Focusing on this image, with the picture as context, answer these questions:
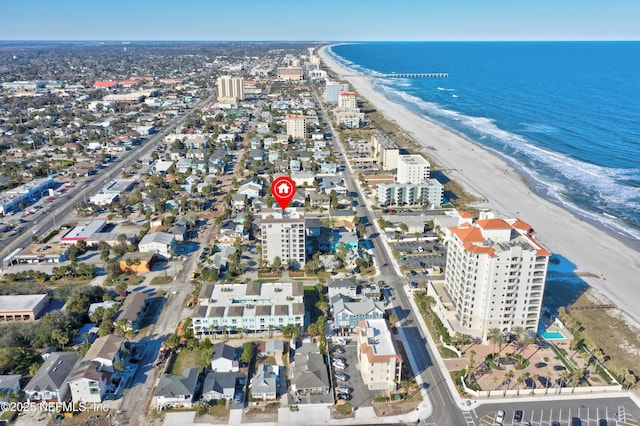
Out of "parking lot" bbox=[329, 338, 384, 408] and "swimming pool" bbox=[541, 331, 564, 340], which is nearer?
"parking lot" bbox=[329, 338, 384, 408]

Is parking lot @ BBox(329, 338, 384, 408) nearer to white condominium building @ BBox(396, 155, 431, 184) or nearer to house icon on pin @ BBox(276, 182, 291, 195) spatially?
house icon on pin @ BBox(276, 182, 291, 195)

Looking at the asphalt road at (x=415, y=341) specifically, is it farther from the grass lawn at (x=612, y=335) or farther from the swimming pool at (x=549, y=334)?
the grass lawn at (x=612, y=335)

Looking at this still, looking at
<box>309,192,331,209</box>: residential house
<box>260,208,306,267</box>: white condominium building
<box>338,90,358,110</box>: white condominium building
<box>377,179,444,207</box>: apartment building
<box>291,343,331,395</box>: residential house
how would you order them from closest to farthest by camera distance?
<box>291,343,331,395</box>: residential house
<box>260,208,306,267</box>: white condominium building
<box>309,192,331,209</box>: residential house
<box>377,179,444,207</box>: apartment building
<box>338,90,358,110</box>: white condominium building

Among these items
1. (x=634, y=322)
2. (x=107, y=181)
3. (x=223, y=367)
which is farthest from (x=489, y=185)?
(x=107, y=181)

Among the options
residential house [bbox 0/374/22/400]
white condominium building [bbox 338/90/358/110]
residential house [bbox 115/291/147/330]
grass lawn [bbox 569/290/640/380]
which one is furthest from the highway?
grass lawn [bbox 569/290/640/380]

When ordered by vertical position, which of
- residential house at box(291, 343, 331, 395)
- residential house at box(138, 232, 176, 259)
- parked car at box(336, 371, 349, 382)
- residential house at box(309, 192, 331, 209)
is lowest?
parked car at box(336, 371, 349, 382)

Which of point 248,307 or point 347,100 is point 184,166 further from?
point 347,100

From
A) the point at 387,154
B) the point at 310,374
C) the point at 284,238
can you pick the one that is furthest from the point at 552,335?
the point at 387,154
